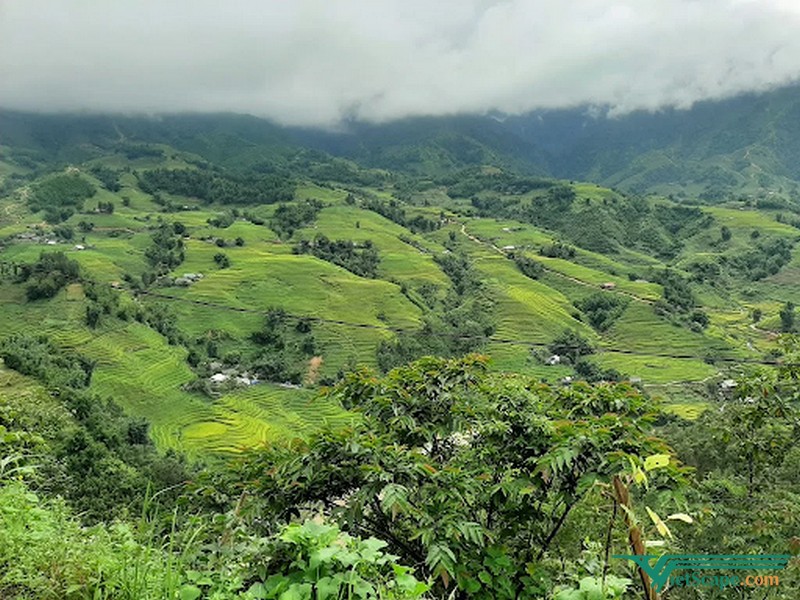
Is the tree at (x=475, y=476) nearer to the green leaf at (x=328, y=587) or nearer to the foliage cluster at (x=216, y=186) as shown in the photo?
the green leaf at (x=328, y=587)

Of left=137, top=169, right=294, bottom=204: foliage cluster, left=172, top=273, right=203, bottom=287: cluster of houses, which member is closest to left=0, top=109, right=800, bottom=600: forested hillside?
left=172, top=273, right=203, bottom=287: cluster of houses

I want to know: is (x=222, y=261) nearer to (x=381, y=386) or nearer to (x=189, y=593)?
(x=381, y=386)

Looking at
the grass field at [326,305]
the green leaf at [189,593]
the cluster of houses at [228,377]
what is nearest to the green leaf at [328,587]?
the green leaf at [189,593]

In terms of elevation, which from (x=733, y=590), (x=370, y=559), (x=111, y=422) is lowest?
(x=111, y=422)

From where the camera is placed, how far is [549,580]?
422cm

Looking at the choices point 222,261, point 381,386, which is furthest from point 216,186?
point 381,386

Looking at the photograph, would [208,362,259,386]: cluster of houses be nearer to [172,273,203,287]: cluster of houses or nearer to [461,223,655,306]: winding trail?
[172,273,203,287]: cluster of houses

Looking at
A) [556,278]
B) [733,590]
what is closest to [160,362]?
[733,590]

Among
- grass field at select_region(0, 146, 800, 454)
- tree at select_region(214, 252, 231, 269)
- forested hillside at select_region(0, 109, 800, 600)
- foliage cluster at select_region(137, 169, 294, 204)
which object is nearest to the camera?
forested hillside at select_region(0, 109, 800, 600)

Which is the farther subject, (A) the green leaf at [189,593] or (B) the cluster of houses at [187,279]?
(B) the cluster of houses at [187,279]

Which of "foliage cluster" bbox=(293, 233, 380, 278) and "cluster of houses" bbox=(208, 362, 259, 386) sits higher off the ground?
"foliage cluster" bbox=(293, 233, 380, 278)

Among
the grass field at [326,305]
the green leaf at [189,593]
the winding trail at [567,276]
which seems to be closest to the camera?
the green leaf at [189,593]

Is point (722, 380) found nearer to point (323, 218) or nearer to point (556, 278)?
point (556, 278)

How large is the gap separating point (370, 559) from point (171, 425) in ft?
135
